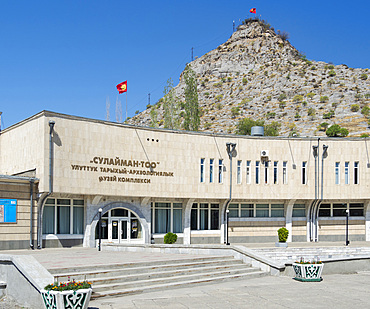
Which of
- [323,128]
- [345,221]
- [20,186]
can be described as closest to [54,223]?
[20,186]

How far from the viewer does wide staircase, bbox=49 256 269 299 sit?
1459 centimetres

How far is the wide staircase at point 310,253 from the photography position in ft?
92.0

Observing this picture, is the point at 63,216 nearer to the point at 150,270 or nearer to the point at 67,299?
the point at 150,270

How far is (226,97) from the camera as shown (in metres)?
98.5

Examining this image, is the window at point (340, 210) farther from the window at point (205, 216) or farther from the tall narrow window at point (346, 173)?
the window at point (205, 216)

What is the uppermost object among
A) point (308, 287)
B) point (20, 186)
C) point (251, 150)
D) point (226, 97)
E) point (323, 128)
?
point (226, 97)

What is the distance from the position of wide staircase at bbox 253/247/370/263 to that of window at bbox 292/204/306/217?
6469 mm

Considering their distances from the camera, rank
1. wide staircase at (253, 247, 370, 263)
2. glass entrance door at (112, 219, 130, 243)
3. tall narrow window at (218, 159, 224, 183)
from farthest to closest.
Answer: tall narrow window at (218, 159, 224, 183) → glass entrance door at (112, 219, 130, 243) → wide staircase at (253, 247, 370, 263)

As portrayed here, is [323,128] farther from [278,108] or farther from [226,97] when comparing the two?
[226,97]

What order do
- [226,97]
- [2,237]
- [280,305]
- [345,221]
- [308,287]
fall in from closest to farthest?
[280,305]
[308,287]
[2,237]
[345,221]
[226,97]

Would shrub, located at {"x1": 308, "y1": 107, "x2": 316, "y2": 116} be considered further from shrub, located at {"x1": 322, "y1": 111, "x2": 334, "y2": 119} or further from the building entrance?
the building entrance

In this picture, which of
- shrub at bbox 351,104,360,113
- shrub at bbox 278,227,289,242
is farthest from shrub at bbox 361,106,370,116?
shrub at bbox 278,227,289,242

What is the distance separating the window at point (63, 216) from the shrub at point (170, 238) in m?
5.25

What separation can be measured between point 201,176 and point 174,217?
3.41 metres
